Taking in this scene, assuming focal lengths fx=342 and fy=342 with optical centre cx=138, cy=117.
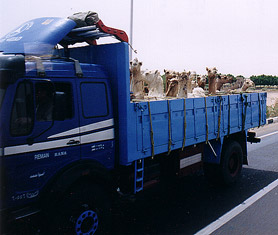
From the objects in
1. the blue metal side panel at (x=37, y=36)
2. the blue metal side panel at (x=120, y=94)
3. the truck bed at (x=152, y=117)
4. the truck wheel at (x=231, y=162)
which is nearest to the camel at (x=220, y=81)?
the truck wheel at (x=231, y=162)

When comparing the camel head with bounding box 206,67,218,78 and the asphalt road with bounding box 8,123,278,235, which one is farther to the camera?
the camel head with bounding box 206,67,218,78

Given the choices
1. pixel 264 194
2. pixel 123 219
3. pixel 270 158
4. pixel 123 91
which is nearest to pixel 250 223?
pixel 264 194

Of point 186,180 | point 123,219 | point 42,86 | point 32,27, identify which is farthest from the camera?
point 186,180

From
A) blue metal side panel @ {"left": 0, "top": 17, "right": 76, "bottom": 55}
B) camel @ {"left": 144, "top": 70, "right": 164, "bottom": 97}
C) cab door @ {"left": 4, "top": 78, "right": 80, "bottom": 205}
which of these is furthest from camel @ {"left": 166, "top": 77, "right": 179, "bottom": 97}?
cab door @ {"left": 4, "top": 78, "right": 80, "bottom": 205}

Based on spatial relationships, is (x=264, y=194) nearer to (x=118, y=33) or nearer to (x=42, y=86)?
(x=118, y=33)

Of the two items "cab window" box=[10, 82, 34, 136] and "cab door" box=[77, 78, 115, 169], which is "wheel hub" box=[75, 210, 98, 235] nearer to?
"cab door" box=[77, 78, 115, 169]

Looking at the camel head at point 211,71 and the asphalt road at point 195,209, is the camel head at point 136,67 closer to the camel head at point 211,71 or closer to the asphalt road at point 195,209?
the camel head at point 211,71

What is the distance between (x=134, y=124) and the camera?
5.00 m

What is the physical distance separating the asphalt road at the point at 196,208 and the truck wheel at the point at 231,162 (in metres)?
0.21

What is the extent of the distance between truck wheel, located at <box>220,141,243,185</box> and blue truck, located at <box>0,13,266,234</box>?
138cm

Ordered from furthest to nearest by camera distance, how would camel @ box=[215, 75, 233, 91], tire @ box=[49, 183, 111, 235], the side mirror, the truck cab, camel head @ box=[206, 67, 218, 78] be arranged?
1. camel @ box=[215, 75, 233, 91]
2. camel head @ box=[206, 67, 218, 78]
3. tire @ box=[49, 183, 111, 235]
4. the side mirror
5. the truck cab

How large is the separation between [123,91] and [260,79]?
272ft

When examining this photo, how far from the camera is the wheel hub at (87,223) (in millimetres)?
4367

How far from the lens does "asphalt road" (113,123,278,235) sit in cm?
537
